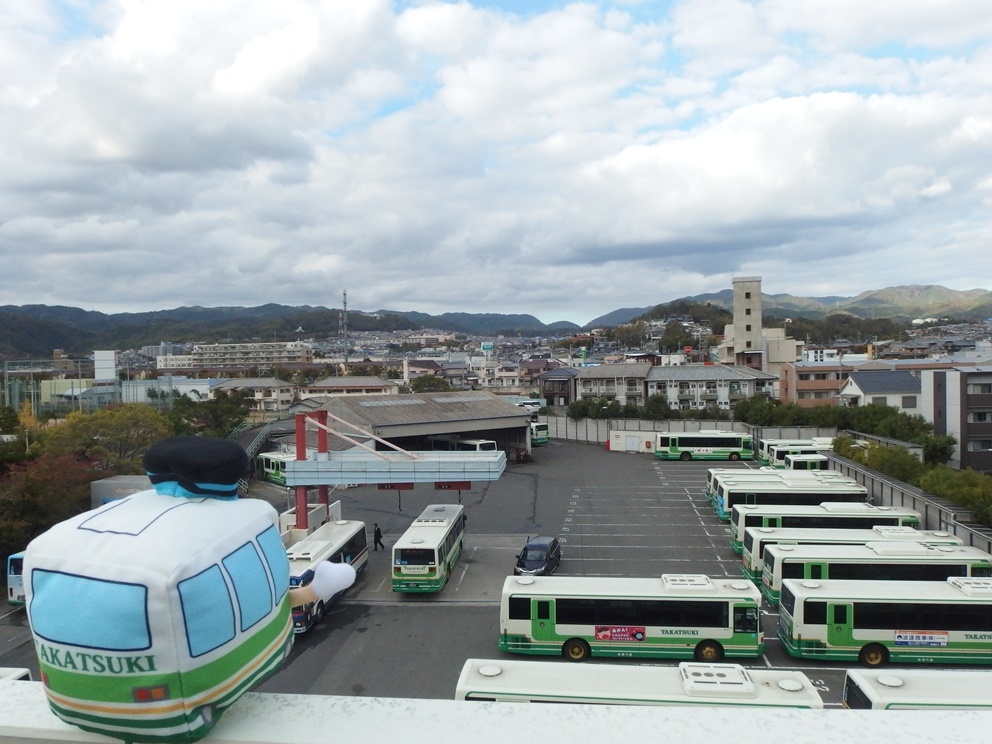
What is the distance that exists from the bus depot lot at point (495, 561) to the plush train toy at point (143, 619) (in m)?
8.64

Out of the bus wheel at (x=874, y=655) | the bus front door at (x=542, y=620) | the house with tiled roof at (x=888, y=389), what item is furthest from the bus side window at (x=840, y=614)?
the house with tiled roof at (x=888, y=389)

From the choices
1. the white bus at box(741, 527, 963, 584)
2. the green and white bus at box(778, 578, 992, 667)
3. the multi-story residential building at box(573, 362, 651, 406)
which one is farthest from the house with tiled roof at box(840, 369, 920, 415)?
the green and white bus at box(778, 578, 992, 667)

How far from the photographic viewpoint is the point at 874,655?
37.0 ft

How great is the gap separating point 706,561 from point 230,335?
160100 millimetres

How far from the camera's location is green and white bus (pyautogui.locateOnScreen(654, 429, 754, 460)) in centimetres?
3347

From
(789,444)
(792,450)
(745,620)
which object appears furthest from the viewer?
(789,444)

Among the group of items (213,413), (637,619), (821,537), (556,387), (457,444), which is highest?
(213,413)

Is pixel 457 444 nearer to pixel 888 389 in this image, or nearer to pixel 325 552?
pixel 325 552

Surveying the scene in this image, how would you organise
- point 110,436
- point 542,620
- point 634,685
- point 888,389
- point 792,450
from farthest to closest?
point 888,389 → point 792,450 → point 110,436 → point 542,620 → point 634,685

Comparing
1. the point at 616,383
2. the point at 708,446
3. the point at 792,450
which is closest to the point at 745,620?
the point at 792,450

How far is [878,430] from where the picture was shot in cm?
3131

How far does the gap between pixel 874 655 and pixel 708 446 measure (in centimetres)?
2278

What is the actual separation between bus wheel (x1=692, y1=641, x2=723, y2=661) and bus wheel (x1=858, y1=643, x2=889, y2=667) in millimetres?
2308

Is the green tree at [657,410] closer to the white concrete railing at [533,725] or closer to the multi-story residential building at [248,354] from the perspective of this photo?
the white concrete railing at [533,725]
